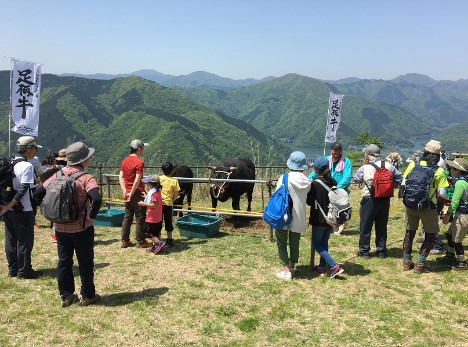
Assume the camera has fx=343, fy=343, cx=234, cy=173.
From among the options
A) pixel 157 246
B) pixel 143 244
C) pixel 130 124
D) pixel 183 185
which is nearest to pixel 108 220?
pixel 143 244

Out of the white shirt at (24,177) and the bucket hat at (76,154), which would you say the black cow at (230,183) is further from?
the bucket hat at (76,154)

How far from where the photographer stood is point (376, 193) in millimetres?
5848

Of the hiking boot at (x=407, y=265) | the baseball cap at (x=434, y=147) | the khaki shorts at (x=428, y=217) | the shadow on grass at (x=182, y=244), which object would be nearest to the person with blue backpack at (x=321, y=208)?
the hiking boot at (x=407, y=265)

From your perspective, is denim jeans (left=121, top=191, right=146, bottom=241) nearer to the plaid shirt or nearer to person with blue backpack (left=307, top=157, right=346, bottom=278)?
the plaid shirt

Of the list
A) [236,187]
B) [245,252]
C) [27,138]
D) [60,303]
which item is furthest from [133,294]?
[236,187]

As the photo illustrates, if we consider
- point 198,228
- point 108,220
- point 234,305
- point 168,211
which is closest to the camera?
point 234,305

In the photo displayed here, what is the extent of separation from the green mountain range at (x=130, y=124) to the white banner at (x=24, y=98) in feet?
160

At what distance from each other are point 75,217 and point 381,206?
487 cm

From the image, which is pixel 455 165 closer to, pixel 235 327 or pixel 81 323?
pixel 235 327

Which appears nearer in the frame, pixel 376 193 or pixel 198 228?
pixel 376 193

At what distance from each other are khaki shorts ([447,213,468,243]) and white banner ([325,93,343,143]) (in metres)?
7.81

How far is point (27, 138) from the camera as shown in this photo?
5.19 m

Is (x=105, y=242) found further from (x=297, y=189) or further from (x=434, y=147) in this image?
(x=434, y=147)

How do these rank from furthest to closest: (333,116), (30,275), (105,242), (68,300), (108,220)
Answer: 1. (333,116)
2. (108,220)
3. (105,242)
4. (30,275)
5. (68,300)
